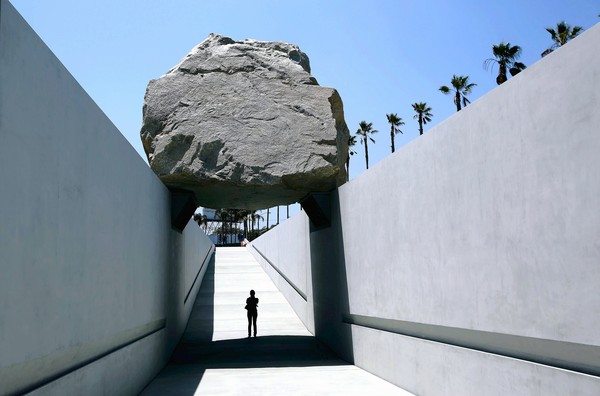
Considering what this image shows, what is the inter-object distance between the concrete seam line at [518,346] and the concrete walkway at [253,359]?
1.07 meters

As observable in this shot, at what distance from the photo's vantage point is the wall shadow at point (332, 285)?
10492 millimetres

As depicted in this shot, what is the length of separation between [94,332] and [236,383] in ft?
10.8

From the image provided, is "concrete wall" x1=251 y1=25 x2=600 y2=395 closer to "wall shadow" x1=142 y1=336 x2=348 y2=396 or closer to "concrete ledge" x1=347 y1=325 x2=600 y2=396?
"concrete ledge" x1=347 y1=325 x2=600 y2=396

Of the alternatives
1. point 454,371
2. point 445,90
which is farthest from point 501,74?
point 454,371

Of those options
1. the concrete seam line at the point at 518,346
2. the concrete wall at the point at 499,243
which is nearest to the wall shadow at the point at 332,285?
the concrete wall at the point at 499,243

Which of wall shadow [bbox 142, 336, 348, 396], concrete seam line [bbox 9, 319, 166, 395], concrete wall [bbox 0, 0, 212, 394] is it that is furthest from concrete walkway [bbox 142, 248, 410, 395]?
concrete wall [bbox 0, 0, 212, 394]

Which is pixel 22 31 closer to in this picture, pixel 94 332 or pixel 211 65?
pixel 94 332

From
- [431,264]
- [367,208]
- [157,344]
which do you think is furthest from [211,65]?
[431,264]

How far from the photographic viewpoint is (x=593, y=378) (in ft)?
13.3

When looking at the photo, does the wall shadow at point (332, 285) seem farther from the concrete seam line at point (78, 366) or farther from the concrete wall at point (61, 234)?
the concrete wall at point (61, 234)

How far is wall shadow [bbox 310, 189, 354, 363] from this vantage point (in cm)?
1049

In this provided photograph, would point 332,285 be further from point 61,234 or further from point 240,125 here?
point 61,234

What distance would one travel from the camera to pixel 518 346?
198 inches

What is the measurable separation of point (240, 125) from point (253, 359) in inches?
169
